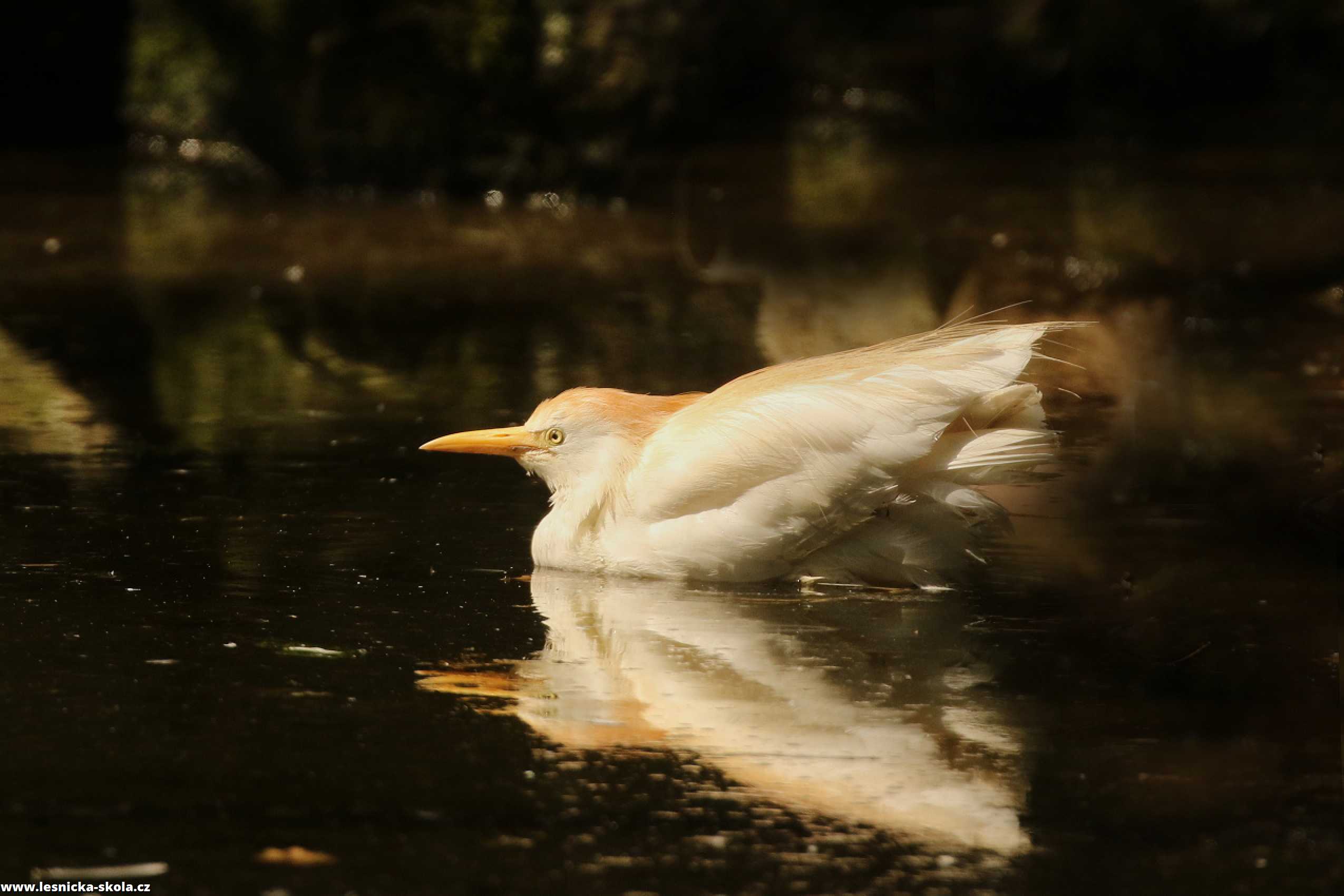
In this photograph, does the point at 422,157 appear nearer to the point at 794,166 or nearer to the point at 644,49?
the point at 644,49

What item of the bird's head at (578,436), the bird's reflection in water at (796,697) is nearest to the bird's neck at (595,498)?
the bird's head at (578,436)

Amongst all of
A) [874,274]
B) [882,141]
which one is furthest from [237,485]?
[882,141]

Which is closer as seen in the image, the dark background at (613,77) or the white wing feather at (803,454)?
the white wing feather at (803,454)

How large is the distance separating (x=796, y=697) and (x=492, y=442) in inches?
57.2

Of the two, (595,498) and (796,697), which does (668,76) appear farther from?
(796,697)

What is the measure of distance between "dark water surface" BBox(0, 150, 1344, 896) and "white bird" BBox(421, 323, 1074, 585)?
10cm

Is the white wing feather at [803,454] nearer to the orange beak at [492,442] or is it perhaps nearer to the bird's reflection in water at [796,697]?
the bird's reflection in water at [796,697]

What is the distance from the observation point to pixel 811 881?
3314mm

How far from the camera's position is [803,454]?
4.95 m

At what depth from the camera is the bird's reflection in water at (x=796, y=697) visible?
3.72 m

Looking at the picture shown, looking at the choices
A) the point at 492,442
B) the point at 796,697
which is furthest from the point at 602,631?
the point at 492,442

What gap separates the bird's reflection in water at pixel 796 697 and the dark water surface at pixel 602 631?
13 mm

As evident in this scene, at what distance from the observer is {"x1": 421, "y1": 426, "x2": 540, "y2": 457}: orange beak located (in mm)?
5352

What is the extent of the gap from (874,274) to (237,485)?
5161 mm
